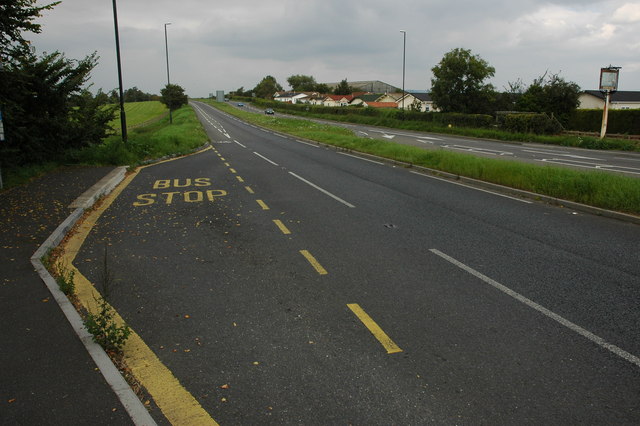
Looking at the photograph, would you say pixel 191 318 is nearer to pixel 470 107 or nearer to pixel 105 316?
pixel 105 316

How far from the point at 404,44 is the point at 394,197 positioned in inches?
1819

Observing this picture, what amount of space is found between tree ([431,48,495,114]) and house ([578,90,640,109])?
1297 centimetres

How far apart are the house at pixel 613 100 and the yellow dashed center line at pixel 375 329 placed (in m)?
60.1

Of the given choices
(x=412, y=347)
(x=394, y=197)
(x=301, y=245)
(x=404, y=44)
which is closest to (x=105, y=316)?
(x=412, y=347)

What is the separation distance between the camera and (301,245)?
739cm

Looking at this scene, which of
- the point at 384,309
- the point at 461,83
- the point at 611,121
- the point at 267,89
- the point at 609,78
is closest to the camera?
the point at 384,309

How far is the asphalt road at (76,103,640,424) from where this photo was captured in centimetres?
346

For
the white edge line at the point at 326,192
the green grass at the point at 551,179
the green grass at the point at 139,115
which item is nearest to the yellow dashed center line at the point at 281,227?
the white edge line at the point at 326,192

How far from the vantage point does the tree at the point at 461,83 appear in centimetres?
5106

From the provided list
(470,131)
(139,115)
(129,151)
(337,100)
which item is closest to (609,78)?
(470,131)

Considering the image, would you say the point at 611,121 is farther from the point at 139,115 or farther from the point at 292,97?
the point at 292,97

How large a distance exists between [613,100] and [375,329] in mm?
73093

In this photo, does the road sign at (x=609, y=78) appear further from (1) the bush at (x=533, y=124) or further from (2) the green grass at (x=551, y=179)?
(2) the green grass at (x=551, y=179)

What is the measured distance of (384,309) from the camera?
499 cm
